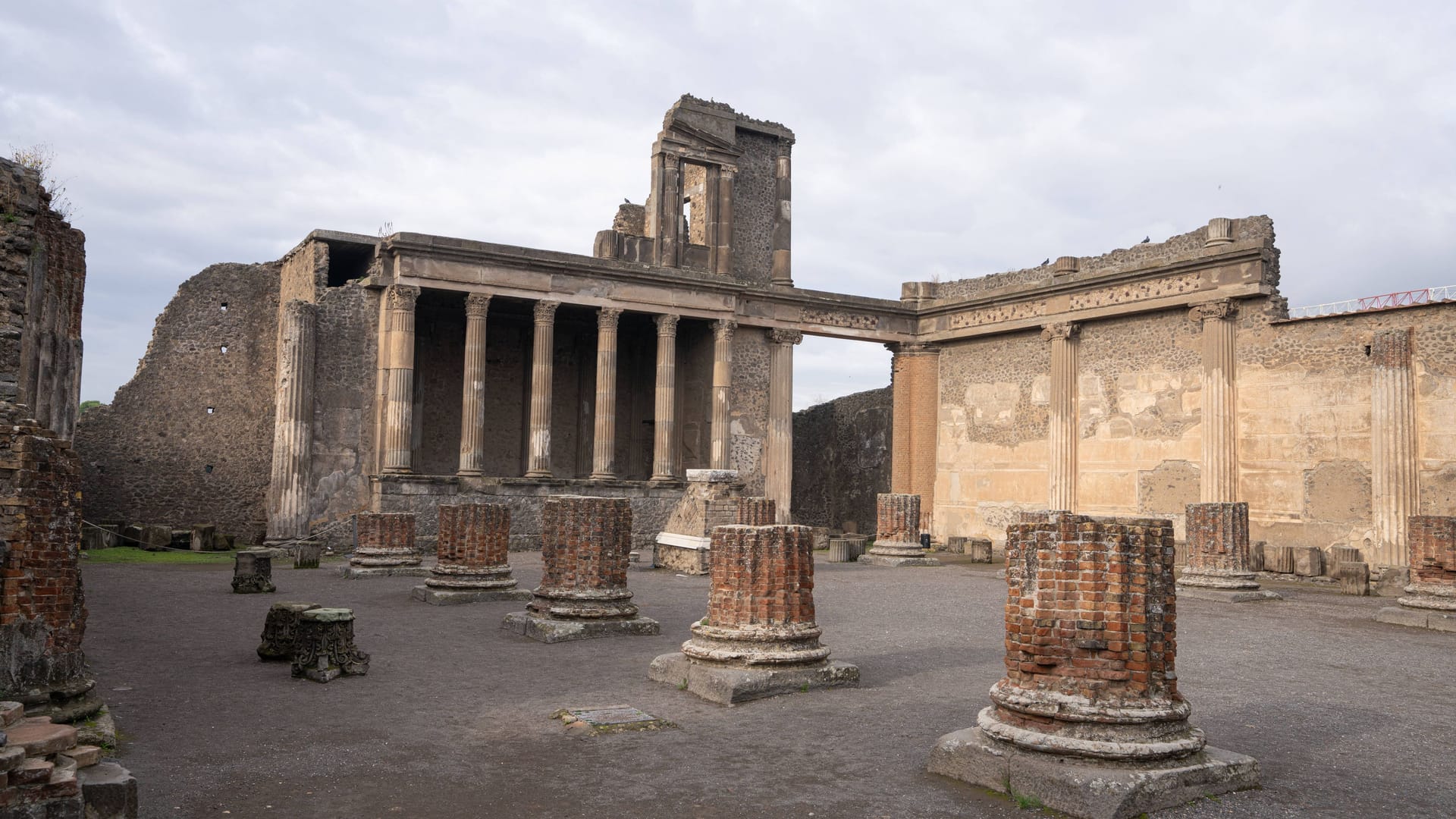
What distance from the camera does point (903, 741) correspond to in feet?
19.5

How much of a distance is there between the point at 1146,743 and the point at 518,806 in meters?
2.85

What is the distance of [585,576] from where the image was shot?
10.2 m

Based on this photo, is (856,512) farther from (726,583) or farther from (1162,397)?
(726,583)

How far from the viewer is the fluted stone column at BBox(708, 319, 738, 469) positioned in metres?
24.1

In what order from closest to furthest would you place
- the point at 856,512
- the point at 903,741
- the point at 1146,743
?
Answer: 1. the point at 1146,743
2. the point at 903,741
3. the point at 856,512

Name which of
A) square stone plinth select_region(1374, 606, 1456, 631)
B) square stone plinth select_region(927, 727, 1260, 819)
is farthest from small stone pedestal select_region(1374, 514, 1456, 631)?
square stone plinth select_region(927, 727, 1260, 819)

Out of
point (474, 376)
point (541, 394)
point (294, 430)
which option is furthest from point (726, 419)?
point (294, 430)

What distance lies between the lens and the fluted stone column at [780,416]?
25.0 metres

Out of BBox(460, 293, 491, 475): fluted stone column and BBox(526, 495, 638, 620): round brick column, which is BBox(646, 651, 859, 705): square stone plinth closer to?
BBox(526, 495, 638, 620): round brick column

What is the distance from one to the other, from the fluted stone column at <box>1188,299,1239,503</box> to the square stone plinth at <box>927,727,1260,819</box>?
1568 cm

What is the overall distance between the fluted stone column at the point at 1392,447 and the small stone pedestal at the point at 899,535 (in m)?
7.18

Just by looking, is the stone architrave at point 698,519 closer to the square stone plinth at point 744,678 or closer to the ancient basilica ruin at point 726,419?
the ancient basilica ruin at point 726,419

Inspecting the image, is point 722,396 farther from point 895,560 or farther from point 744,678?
point 744,678

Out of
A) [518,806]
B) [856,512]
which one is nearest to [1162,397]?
[856,512]
